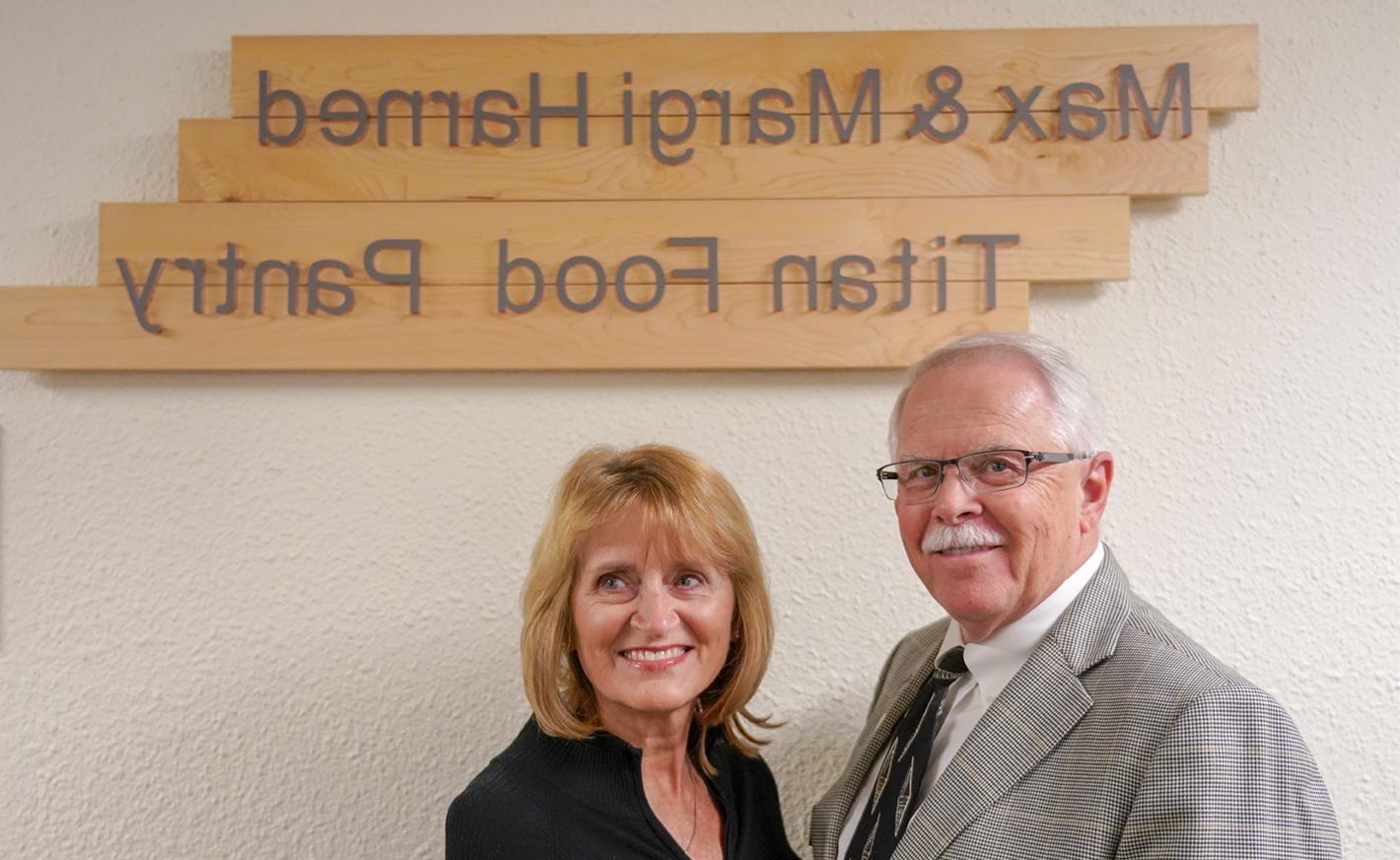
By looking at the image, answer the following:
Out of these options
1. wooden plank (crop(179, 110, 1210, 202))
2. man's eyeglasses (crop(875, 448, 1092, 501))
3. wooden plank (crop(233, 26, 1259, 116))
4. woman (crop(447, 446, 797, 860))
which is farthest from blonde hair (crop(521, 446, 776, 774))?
wooden plank (crop(233, 26, 1259, 116))

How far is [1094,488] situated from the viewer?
129 centimetres

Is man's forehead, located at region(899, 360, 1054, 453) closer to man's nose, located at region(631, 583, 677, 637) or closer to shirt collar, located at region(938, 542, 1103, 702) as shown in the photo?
shirt collar, located at region(938, 542, 1103, 702)

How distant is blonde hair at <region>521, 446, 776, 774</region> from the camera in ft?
4.59

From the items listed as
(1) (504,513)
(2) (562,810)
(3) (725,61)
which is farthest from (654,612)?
(3) (725,61)

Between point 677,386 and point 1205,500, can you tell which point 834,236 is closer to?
point 677,386

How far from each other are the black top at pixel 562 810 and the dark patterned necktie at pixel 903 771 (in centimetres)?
19

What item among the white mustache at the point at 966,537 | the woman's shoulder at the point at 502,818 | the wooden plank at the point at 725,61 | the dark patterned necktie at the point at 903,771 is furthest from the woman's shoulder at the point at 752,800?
the wooden plank at the point at 725,61

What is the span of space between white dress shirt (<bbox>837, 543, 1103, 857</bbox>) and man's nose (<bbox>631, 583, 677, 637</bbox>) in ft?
1.18

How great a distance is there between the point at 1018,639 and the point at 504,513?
0.88 m

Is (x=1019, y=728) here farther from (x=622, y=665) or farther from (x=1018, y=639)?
(x=622, y=665)

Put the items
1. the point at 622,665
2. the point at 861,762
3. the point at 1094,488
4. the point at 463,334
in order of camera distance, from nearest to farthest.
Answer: the point at 1094,488 < the point at 622,665 < the point at 861,762 < the point at 463,334

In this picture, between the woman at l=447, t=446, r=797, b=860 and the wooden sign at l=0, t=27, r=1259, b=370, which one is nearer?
the woman at l=447, t=446, r=797, b=860

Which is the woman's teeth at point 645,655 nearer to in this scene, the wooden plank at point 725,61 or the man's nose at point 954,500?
the man's nose at point 954,500

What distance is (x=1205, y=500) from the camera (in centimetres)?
177
